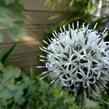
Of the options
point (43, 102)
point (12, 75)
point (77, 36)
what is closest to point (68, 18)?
point (12, 75)

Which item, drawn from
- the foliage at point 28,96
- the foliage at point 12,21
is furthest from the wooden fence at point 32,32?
the foliage at point 28,96

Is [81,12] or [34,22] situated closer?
[81,12]

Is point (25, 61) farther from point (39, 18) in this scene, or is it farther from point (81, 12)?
point (81, 12)

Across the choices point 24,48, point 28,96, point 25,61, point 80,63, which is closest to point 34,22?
point 24,48

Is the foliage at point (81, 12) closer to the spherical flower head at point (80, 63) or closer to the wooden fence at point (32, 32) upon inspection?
the wooden fence at point (32, 32)

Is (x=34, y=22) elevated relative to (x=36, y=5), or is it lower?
lower

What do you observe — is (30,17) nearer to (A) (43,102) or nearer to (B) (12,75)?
(B) (12,75)

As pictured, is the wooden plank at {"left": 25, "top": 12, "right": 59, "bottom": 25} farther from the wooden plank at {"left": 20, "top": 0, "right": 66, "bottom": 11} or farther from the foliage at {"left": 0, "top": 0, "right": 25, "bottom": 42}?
the foliage at {"left": 0, "top": 0, "right": 25, "bottom": 42}
